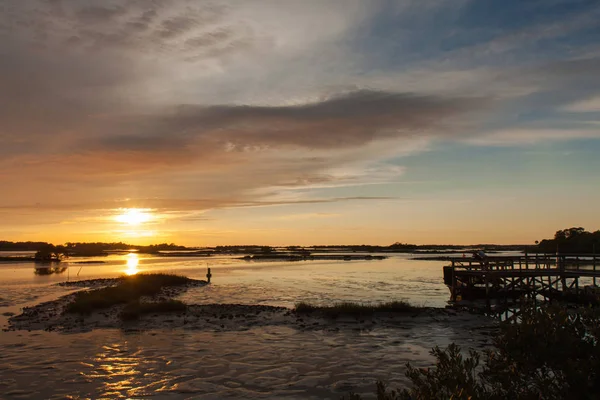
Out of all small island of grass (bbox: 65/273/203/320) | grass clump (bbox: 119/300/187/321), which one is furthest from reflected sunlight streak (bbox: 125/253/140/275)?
grass clump (bbox: 119/300/187/321)

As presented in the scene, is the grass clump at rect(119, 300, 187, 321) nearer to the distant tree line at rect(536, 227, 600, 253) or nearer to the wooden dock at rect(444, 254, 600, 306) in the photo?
the wooden dock at rect(444, 254, 600, 306)

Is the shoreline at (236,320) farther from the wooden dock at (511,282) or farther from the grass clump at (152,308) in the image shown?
the wooden dock at (511,282)

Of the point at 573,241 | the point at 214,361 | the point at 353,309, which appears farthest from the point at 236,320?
the point at 573,241

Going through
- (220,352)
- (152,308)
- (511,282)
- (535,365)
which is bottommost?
(220,352)

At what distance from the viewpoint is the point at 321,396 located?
15477 mm

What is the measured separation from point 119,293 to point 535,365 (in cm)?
4026

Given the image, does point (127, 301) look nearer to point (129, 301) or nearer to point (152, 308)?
point (129, 301)

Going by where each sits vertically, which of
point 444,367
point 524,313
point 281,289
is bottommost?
point 281,289

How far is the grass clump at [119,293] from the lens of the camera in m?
32.9

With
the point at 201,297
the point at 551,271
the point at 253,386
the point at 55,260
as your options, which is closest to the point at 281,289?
the point at 201,297

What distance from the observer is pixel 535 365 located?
26.1 feet

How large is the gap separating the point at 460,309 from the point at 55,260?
115 metres

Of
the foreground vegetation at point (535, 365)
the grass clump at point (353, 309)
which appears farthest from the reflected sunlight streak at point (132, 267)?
the foreground vegetation at point (535, 365)

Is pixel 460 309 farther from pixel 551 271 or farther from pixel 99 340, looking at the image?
pixel 99 340
